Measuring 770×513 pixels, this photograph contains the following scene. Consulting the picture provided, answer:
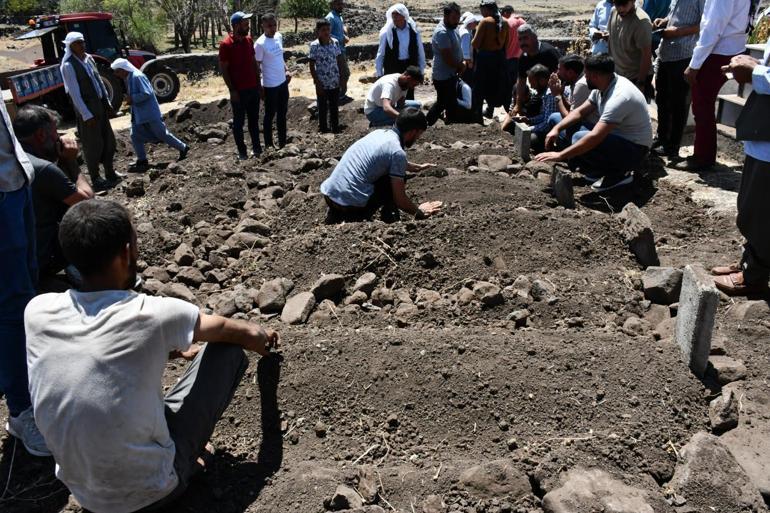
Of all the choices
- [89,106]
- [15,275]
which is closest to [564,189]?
[15,275]

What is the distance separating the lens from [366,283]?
4.45 m

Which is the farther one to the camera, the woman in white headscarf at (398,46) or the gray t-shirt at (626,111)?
the woman in white headscarf at (398,46)

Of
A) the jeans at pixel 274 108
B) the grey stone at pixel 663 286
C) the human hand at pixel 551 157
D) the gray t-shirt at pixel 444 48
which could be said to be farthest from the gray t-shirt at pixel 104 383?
the gray t-shirt at pixel 444 48

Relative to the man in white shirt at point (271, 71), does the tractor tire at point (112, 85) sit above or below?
below

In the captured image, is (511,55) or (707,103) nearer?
(707,103)

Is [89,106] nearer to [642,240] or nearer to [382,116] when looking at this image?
[382,116]

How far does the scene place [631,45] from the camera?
22.6ft

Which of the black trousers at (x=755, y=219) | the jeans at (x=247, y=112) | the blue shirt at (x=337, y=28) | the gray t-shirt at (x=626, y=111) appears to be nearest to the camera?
the black trousers at (x=755, y=219)

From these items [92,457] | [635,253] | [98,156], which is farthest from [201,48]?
[92,457]

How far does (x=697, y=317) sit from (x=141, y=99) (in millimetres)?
7276

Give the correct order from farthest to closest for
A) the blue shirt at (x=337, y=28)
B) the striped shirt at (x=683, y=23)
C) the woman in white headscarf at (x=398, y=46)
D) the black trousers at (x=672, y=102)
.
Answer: the blue shirt at (x=337, y=28)
the woman in white headscarf at (x=398, y=46)
the black trousers at (x=672, y=102)
the striped shirt at (x=683, y=23)

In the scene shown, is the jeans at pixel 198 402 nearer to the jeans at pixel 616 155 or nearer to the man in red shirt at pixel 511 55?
the jeans at pixel 616 155

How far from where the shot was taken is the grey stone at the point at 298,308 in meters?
4.16

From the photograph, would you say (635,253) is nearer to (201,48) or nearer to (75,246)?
(75,246)
